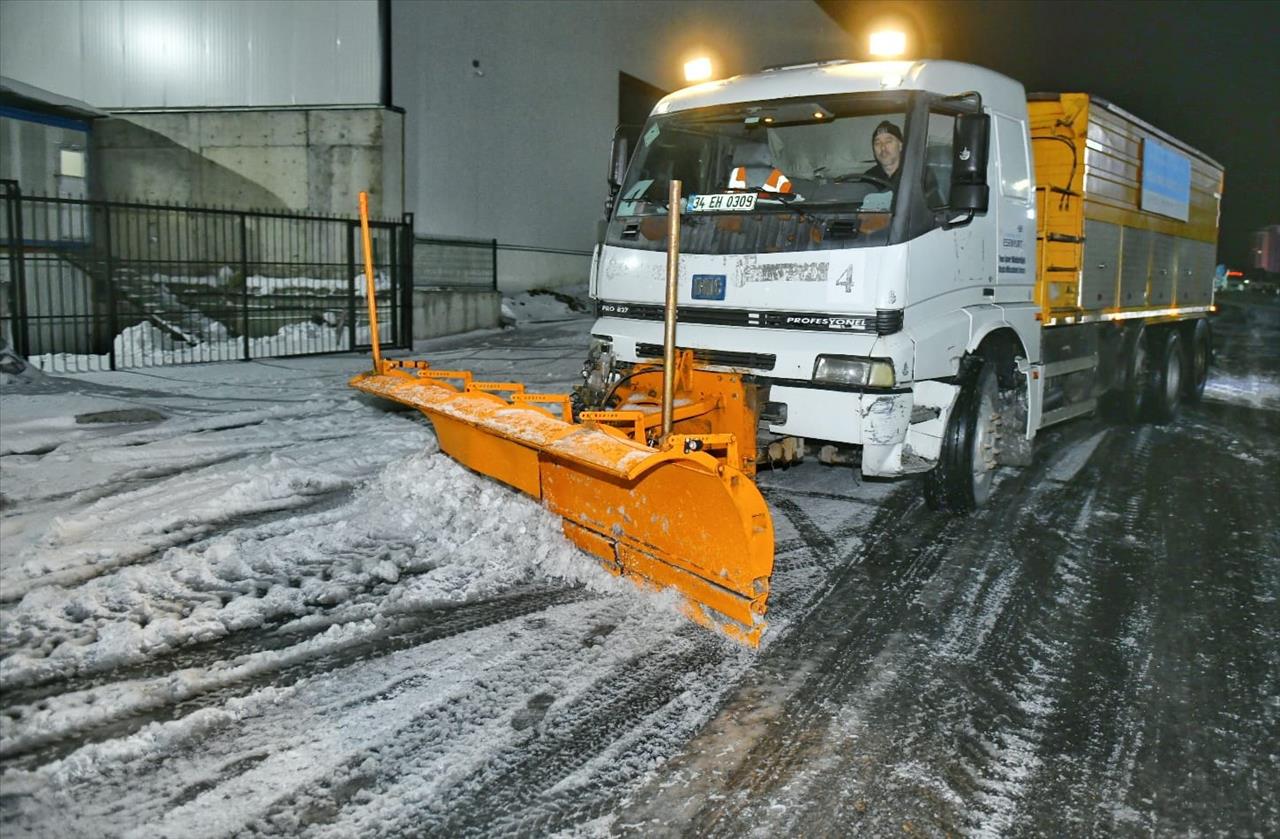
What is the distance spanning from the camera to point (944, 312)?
6504mm

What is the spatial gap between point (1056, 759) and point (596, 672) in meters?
1.78

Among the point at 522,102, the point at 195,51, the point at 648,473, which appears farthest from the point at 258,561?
→ the point at 522,102

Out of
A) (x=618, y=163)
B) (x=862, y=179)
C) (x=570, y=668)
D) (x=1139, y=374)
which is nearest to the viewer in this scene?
(x=570, y=668)

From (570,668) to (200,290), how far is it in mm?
13826

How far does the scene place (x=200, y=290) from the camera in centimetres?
1611

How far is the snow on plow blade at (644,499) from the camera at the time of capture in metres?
4.38

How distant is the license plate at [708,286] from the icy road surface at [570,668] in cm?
157

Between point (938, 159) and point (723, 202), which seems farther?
point (723, 202)

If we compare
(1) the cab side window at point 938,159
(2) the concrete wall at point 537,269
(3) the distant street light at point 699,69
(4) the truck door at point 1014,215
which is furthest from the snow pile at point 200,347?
(4) the truck door at point 1014,215

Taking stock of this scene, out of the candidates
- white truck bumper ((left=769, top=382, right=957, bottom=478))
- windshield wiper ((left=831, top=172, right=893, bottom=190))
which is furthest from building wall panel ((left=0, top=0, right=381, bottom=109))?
white truck bumper ((left=769, top=382, right=957, bottom=478))

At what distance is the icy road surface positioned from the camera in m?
3.32

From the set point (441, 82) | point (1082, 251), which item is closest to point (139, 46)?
point (441, 82)

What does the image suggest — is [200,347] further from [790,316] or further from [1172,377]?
[1172,377]

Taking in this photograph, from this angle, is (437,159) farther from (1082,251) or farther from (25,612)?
(25,612)
